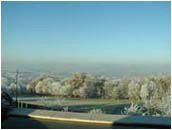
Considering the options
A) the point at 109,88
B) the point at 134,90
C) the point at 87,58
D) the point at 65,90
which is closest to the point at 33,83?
the point at 65,90

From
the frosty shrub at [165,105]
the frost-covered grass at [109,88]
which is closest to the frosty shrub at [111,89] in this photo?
the frost-covered grass at [109,88]

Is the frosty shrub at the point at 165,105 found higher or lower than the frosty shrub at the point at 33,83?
lower

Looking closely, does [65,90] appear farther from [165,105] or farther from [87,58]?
[165,105]

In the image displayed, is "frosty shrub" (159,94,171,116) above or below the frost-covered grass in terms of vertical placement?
below

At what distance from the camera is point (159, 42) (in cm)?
424

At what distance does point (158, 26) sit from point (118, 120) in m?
1.40

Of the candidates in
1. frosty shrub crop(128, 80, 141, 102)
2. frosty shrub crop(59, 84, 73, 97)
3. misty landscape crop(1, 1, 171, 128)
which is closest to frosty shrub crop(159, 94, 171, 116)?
misty landscape crop(1, 1, 171, 128)

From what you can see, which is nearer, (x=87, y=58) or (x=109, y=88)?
(x=87, y=58)

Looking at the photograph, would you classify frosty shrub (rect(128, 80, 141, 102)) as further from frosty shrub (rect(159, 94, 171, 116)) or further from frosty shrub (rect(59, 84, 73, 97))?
frosty shrub (rect(59, 84, 73, 97))

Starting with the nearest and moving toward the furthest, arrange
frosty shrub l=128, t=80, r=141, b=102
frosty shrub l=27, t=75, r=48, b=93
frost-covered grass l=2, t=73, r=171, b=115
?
frost-covered grass l=2, t=73, r=171, b=115 < frosty shrub l=128, t=80, r=141, b=102 < frosty shrub l=27, t=75, r=48, b=93

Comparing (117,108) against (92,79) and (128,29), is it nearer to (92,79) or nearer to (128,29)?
(92,79)

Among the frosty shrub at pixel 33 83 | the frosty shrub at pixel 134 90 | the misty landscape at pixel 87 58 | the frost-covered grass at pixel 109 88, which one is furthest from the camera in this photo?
the frosty shrub at pixel 33 83

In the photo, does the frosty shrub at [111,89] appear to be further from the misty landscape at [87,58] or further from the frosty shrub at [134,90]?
the frosty shrub at [134,90]

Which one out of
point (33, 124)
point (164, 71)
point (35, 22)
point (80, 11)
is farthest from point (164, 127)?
point (35, 22)
